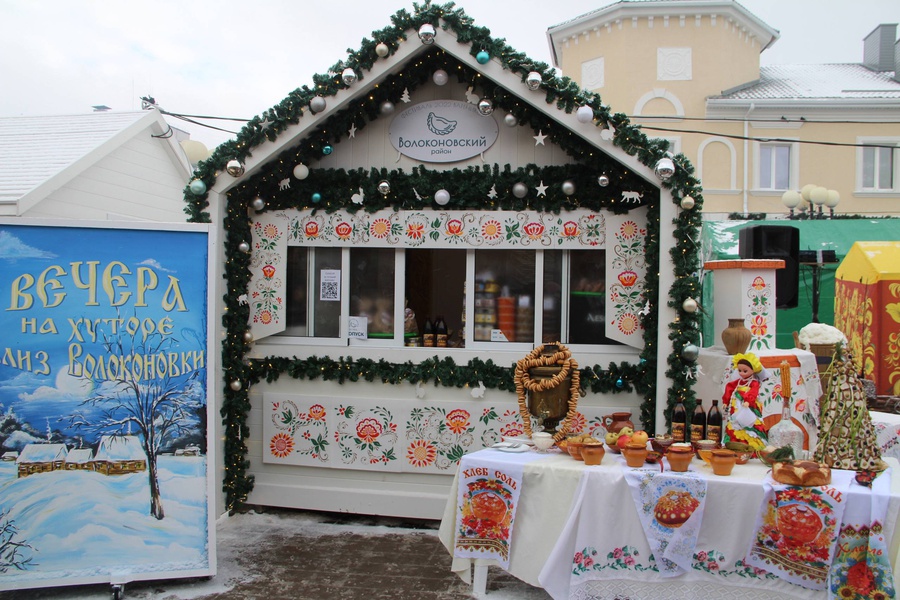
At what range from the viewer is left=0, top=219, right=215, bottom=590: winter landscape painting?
4281mm

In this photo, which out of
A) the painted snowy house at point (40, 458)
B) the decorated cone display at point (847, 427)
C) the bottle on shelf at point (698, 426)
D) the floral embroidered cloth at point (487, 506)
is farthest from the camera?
the bottle on shelf at point (698, 426)

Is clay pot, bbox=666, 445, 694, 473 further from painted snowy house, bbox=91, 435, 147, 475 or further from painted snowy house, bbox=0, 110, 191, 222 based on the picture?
painted snowy house, bbox=0, 110, 191, 222

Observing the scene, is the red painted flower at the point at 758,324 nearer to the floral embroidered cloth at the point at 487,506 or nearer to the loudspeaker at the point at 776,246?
the loudspeaker at the point at 776,246

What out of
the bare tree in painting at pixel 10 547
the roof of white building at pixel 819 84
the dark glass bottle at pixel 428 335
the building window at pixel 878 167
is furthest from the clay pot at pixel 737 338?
the building window at pixel 878 167

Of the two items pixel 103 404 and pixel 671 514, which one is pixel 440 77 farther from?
pixel 671 514

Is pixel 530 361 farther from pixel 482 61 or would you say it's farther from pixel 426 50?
pixel 426 50

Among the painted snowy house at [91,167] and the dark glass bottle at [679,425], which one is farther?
the painted snowy house at [91,167]

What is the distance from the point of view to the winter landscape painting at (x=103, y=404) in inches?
169

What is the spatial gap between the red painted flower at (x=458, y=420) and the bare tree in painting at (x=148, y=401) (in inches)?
83.2

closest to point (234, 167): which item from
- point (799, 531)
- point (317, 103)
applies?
point (317, 103)

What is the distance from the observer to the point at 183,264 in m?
4.53

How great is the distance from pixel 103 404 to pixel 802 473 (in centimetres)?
391

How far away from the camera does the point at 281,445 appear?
612cm

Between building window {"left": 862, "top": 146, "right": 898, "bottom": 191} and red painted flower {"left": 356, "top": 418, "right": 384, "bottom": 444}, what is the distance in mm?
18659
